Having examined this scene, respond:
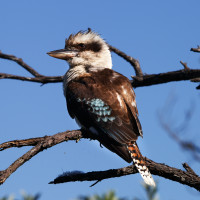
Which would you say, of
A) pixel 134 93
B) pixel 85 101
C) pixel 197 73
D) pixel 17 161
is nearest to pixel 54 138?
pixel 17 161

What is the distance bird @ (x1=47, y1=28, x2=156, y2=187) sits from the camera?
3.58 m

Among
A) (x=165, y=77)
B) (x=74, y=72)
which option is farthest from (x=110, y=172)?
(x=74, y=72)

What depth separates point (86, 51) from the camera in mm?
5223

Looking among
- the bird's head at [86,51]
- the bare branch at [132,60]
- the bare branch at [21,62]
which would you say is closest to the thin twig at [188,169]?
the bare branch at [132,60]

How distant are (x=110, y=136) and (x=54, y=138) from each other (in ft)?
2.38

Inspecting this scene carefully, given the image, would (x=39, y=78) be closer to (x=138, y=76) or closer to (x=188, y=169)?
(x=138, y=76)

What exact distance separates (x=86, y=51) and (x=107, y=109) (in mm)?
1615

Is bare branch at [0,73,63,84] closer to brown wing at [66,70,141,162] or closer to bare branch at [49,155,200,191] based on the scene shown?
brown wing at [66,70,141,162]

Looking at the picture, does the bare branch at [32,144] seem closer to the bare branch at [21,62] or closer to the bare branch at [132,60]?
the bare branch at [132,60]

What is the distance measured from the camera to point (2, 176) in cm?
260

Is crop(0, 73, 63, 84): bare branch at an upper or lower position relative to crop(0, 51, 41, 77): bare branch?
lower

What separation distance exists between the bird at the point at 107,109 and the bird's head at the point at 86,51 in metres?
0.20

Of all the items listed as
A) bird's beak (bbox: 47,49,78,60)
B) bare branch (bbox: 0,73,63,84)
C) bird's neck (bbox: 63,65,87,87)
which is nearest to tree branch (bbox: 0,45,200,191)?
bird's neck (bbox: 63,65,87,87)

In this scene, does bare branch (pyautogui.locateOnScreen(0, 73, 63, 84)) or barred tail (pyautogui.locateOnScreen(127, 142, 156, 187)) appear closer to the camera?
barred tail (pyautogui.locateOnScreen(127, 142, 156, 187))
